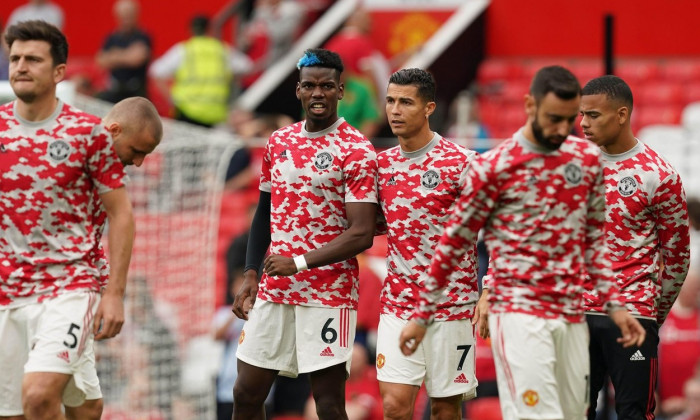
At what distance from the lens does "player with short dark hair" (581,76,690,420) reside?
8297 millimetres

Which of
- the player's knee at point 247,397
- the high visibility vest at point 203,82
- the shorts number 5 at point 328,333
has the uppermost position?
the high visibility vest at point 203,82

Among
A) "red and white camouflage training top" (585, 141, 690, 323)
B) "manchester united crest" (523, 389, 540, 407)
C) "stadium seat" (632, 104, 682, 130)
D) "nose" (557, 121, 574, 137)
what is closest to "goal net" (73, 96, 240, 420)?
"stadium seat" (632, 104, 682, 130)

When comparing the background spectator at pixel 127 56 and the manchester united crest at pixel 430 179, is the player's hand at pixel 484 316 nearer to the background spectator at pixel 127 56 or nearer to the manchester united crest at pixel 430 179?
the manchester united crest at pixel 430 179

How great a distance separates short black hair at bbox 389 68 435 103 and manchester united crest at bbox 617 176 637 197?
1299 mm

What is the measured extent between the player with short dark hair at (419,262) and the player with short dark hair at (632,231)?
2.71 feet

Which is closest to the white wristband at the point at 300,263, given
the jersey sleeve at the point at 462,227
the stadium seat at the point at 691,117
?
the jersey sleeve at the point at 462,227

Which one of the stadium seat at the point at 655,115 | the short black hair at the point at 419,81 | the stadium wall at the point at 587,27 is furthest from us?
the stadium wall at the point at 587,27

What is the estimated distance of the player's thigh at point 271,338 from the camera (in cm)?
845

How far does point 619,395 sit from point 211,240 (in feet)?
24.9

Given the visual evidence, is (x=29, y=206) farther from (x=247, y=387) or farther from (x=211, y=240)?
(x=211, y=240)

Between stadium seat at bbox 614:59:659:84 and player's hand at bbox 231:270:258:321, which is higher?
stadium seat at bbox 614:59:659:84

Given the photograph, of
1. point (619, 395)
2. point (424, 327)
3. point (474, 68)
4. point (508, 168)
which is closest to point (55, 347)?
point (424, 327)

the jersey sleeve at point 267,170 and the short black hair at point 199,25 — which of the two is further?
the short black hair at point 199,25

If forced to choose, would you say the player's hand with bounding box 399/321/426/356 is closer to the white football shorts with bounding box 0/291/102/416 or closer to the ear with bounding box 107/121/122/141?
the white football shorts with bounding box 0/291/102/416
